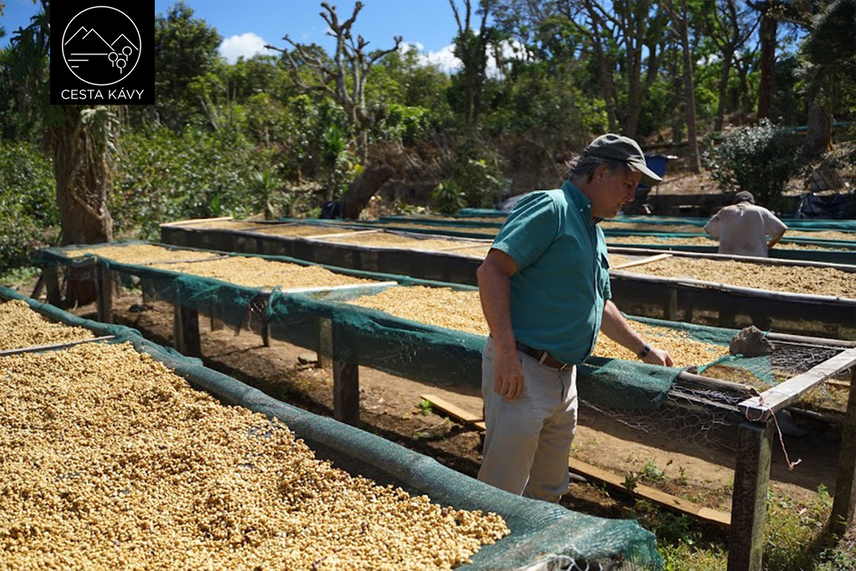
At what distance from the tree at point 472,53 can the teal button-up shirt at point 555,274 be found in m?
19.9

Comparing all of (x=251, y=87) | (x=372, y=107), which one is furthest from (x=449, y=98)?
(x=251, y=87)

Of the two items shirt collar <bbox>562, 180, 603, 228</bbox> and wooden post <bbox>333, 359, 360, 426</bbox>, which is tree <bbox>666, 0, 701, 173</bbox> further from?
shirt collar <bbox>562, 180, 603, 228</bbox>

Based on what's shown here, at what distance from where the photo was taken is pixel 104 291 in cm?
605

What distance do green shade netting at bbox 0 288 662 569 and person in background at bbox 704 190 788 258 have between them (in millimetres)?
4482

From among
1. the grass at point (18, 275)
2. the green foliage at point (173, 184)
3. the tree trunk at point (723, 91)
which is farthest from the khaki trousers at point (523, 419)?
the tree trunk at point (723, 91)

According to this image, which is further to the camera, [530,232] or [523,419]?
[523,419]

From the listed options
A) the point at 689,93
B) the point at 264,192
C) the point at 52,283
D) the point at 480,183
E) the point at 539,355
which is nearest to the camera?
the point at 539,355

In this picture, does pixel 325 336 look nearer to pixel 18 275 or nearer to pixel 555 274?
pixel 555 274

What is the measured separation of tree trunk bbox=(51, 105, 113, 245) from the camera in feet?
23.5

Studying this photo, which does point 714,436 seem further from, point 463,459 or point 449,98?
point 449,98

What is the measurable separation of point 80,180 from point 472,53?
16.3 meters

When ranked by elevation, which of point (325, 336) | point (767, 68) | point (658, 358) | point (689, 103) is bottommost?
point (325, 336)


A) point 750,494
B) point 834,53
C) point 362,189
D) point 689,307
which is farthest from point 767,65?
point 750,494

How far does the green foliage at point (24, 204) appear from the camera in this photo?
368 inches
